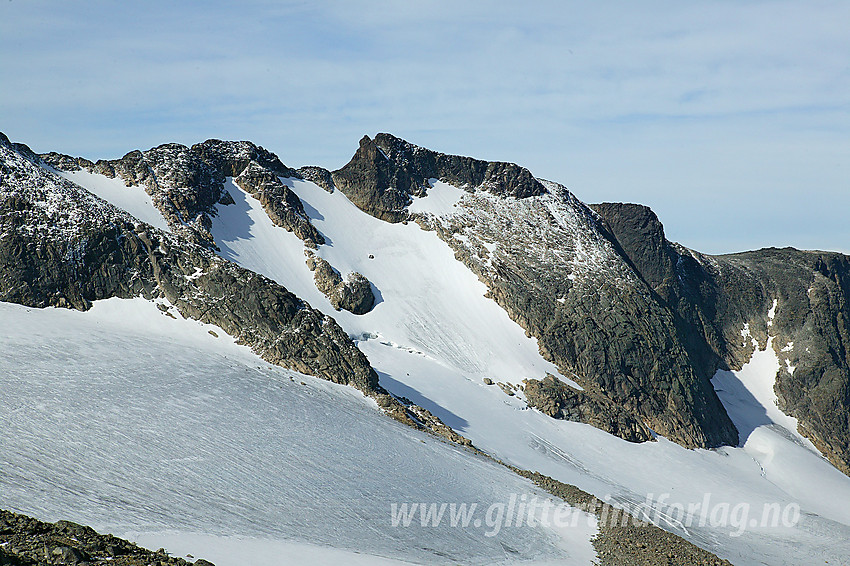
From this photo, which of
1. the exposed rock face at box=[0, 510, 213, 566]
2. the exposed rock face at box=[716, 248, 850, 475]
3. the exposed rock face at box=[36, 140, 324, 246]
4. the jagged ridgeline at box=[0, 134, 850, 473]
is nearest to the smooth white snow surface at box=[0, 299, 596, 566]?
the exposed rock face at box=[0, 510, 213, 566]

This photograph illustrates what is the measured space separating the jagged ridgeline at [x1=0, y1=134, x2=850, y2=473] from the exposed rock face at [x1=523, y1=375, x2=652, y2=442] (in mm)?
110

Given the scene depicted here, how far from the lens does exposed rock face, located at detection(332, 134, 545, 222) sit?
Result: 6400 centimetres

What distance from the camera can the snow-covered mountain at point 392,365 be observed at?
22.7 m

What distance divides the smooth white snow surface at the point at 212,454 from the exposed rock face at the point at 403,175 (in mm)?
28053

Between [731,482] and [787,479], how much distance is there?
7.98 m

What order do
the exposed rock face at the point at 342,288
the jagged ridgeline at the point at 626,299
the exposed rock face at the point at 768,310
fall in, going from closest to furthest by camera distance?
the exposed rock face at the point at 342,288 → the jagged ridgeline at the point at 626,299 → the exposed rock face at the point at 768,310

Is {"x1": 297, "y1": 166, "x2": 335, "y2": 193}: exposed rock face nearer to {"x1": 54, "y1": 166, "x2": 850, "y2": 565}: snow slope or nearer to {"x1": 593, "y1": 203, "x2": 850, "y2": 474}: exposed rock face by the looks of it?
{"x1": 54, "y1": 166, "x2": 850, "y2": 565}: snow slope

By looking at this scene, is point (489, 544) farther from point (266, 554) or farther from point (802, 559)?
point (802, 559)

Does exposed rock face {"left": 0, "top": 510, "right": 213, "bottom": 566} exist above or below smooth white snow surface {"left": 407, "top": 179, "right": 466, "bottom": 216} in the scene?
below

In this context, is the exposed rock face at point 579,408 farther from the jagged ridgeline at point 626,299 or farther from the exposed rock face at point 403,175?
the exposed rock face at point 403,175

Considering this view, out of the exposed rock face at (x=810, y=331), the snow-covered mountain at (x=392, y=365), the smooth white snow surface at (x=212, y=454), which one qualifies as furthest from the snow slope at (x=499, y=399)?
the smooth white snow surface at (x=212, y=454)

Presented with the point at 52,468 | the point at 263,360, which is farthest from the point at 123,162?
the point at 52,468

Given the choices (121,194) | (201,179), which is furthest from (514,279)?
(121,194)

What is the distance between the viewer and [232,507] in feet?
66.6
